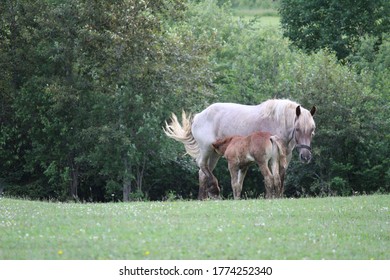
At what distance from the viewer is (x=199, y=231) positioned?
14.1m

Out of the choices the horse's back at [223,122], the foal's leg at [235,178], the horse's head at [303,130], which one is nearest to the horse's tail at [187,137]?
the horse's back at [223,122]

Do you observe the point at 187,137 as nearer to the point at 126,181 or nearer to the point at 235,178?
the point at 235,178

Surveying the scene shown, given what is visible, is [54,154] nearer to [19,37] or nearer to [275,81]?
[19,37]

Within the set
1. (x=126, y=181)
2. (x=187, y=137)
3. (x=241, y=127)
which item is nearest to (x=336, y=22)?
(x=126, y=181)

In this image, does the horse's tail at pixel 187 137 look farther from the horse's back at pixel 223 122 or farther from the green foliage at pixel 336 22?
the green foliage at pixel 336 22

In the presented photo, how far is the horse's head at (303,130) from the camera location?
69.9ft

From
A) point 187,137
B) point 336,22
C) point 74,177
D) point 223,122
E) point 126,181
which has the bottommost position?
point 74,177

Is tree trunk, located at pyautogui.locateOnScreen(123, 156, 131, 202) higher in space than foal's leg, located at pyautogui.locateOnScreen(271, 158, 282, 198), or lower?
lower

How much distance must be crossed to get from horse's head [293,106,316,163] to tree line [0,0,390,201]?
41.7ft

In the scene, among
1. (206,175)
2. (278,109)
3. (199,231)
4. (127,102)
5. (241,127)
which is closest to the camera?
(199,231)

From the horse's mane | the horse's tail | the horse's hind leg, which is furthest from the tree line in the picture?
the horse's mane

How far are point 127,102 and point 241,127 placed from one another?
40.6 feet

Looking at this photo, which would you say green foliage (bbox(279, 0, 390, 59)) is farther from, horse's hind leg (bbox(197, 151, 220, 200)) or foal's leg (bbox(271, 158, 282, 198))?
foal's leg (bbox(271, 158, 282, 198))

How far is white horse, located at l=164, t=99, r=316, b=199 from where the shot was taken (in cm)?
2142
